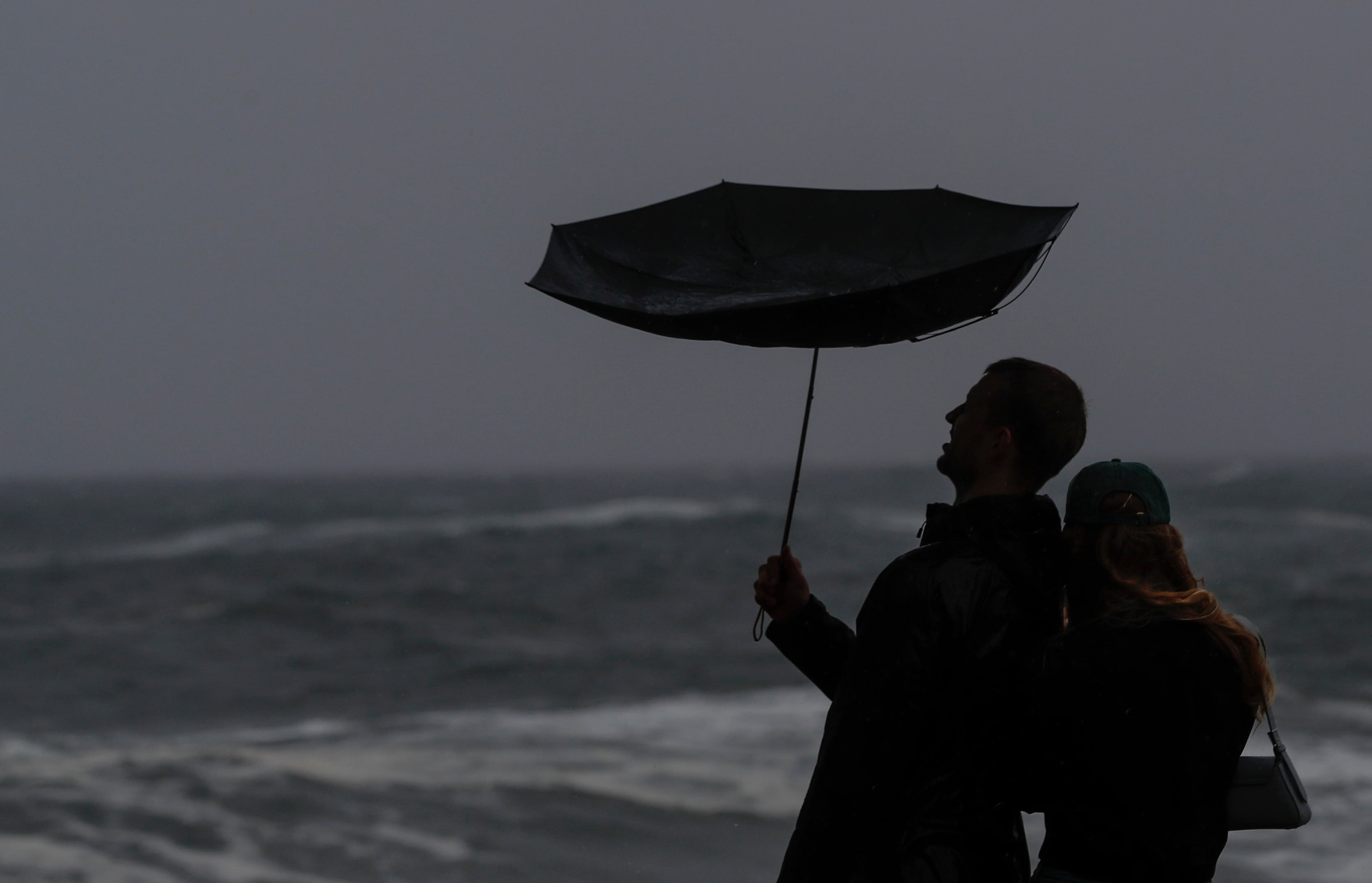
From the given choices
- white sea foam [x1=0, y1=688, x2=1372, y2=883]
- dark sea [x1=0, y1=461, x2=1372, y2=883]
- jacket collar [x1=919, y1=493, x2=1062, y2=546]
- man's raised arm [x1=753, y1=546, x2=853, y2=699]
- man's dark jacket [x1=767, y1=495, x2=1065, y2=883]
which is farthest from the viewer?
dark sea [x1=0, y1=461, x2=1372, y2=883]

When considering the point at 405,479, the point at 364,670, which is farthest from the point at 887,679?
the point at 405,479

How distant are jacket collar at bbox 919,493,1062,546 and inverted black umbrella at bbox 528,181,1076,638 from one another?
10.2 inches

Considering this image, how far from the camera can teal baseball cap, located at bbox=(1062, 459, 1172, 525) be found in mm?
2209

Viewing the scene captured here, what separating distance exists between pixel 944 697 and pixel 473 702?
487 inches

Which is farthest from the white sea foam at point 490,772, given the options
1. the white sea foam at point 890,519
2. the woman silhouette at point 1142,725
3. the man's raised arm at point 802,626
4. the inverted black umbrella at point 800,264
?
the white sea foam at point 890,519

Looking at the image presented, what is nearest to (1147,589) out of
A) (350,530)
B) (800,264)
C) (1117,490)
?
(1117,490)

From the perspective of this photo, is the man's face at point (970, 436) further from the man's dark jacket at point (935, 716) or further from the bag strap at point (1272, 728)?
the bag strap at point (1272, 728)

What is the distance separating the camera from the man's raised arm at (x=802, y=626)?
2504 mm

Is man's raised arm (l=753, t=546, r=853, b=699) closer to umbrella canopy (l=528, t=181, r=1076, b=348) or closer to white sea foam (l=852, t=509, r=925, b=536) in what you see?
umbrella canopy (l=528, t=181, r=1076, b=348)

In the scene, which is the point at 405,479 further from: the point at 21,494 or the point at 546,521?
the point at 546,521

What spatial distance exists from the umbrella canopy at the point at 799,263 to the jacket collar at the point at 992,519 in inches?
13.3

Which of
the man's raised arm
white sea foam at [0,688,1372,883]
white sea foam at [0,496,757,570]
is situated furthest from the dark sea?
the man's raised arm

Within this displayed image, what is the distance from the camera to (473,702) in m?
13.9

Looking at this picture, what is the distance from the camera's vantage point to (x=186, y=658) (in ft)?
56.5
